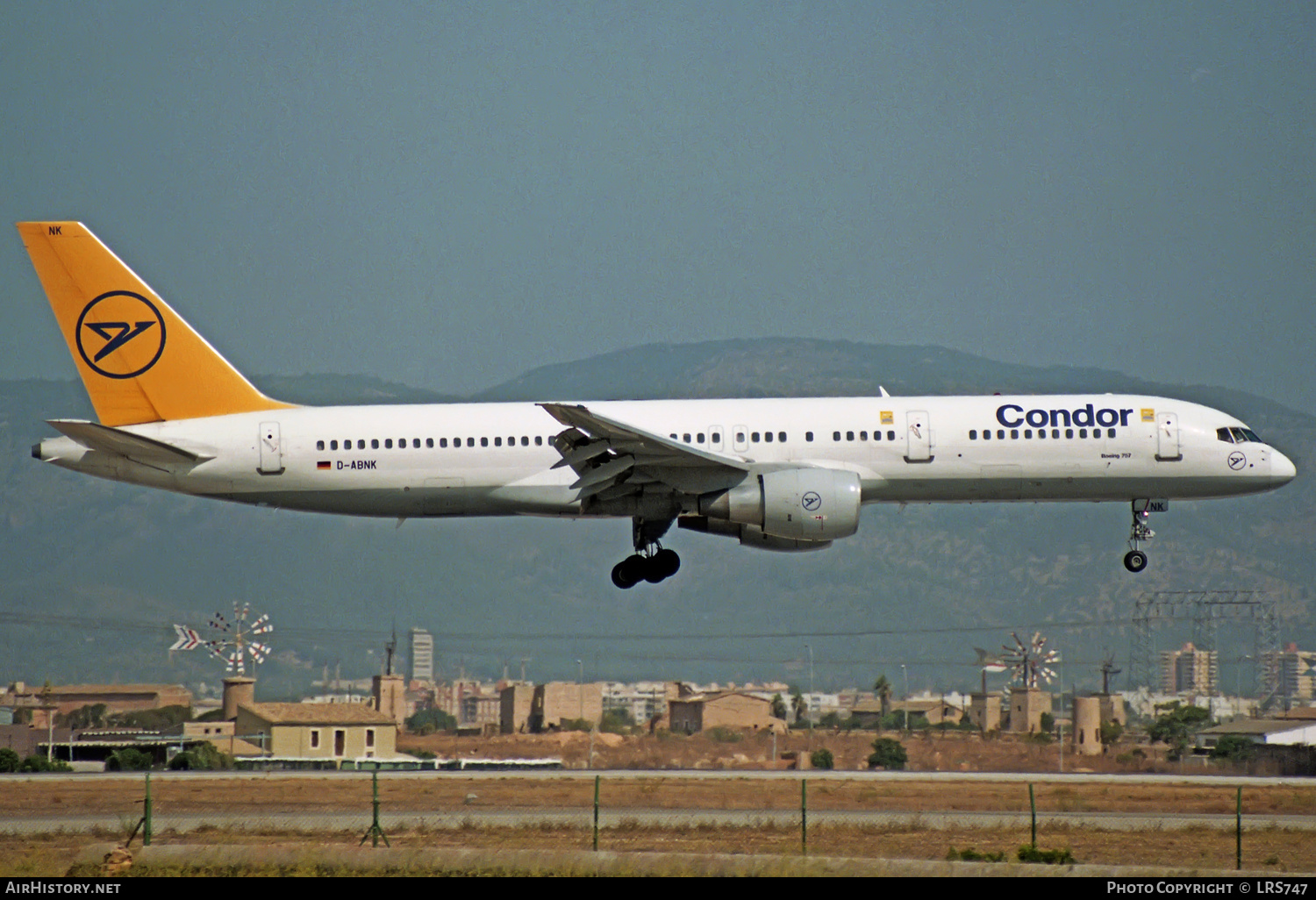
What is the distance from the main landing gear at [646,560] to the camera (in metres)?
36.6

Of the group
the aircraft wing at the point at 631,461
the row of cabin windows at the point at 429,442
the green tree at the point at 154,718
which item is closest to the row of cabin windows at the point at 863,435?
the aircraft wing at the point at 631,461

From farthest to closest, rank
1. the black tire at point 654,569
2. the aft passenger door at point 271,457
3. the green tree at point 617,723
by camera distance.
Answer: the green tree at point 617,723
the black tire at point 654,569
the aft passenger door at point 271,457

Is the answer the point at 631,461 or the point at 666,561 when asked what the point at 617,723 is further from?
the point at 631,461

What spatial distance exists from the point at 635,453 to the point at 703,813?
8.23 m

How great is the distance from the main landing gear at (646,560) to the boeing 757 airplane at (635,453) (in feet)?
0.16

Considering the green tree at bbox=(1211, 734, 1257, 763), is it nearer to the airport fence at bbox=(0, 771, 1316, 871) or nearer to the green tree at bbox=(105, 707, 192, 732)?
the airport fence at bbox=(0, 771, 1316, 871)

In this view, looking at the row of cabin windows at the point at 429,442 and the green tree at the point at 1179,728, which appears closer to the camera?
the row of cabin windows at the point at 429,442

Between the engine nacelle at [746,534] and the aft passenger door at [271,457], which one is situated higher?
the aft passenger door at [271,457]

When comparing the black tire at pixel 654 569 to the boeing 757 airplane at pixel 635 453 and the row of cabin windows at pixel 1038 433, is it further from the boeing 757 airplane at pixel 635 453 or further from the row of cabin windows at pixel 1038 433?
the row of cabin windows at pixel 1038 433

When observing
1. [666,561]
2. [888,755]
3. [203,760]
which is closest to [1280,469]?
[666,561]

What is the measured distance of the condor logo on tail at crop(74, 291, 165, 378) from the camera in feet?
123

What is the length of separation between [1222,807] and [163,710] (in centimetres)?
6689

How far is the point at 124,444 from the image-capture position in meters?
34.9

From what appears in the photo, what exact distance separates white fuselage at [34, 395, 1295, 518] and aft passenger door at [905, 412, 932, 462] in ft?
0.09
